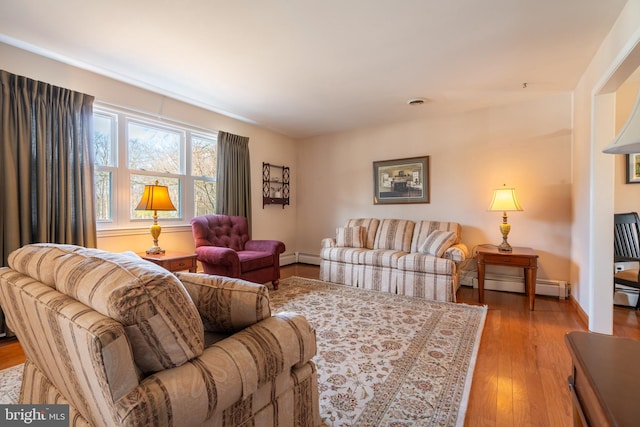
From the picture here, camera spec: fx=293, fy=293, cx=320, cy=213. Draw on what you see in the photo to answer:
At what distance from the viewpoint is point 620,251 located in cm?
303

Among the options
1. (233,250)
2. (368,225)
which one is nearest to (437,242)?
(368,225)

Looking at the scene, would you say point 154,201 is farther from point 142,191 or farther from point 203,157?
point 203,157

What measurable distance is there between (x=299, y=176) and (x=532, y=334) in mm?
4227

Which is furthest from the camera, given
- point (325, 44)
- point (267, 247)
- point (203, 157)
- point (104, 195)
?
point (203, 157)

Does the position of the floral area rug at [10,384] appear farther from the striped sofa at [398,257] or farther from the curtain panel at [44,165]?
the striped sofa at [398,257]

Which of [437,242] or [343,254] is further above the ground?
[437,242]

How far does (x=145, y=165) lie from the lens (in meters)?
3.45

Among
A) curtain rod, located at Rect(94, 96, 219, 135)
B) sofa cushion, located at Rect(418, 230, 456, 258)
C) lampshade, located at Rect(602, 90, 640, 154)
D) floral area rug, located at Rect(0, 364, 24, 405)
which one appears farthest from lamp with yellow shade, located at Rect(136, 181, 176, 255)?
lampshade, located at Rect(602, 90, 640, 154)

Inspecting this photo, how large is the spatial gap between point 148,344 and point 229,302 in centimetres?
36

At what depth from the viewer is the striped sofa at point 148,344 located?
0.73 metres

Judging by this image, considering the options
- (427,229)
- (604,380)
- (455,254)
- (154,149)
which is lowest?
(455,254)

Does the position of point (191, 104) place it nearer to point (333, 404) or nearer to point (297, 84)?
point (297, 84)

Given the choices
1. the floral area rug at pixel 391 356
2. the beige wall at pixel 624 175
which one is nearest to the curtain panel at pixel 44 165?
the floral area rug at pixel 391 356

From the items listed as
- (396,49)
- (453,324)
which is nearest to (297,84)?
(396,49)
